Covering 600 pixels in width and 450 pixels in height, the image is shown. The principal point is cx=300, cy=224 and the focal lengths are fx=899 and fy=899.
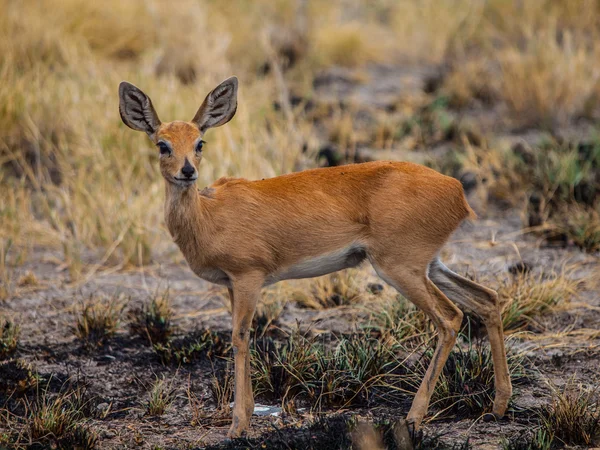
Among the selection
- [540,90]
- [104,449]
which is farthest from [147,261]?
[540,90]

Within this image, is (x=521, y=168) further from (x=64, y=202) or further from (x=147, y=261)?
(x=64, y=202)

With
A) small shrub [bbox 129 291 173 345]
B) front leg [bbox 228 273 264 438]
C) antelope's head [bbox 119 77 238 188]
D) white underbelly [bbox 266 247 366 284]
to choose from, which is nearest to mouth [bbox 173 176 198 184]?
antelope's head [bbox 119 77 238 188]

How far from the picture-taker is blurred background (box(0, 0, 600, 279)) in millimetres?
8414

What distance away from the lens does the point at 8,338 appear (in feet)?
20.1

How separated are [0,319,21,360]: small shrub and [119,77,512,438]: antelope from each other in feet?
6.04

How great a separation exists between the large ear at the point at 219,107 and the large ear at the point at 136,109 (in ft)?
0.77

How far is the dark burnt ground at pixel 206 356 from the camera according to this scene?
16.3ft

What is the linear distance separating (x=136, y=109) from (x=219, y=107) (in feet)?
1.50

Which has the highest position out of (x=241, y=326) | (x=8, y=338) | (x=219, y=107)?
(x=219, y=107)

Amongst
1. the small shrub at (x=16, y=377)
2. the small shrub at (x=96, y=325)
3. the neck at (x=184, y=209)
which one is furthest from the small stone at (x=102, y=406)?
the neck at (x=184, y=209)

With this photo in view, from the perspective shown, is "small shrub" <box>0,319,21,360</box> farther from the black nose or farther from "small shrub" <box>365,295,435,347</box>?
"small shrub" <box>365,295,435,347</box>

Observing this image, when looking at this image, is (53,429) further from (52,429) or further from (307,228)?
(307,228)

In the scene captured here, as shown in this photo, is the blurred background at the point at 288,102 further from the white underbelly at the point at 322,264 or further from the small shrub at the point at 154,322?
the white underbelly at the point at 322,264

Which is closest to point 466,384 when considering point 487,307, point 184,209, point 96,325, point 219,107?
point 487,307
